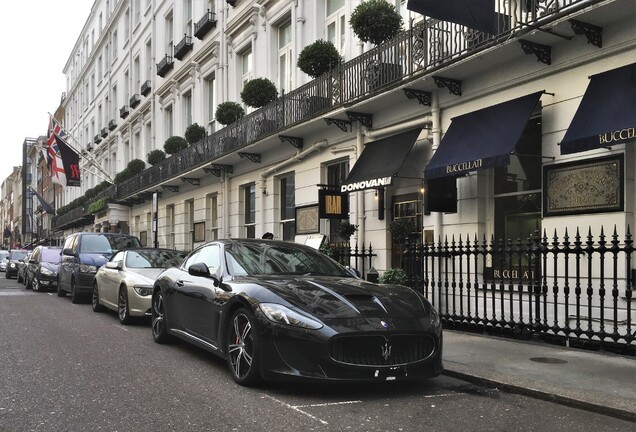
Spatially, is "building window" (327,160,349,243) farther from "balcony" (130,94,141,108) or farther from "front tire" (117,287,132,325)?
"balcony" (130,94,141,108)

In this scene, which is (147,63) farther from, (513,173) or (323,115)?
(513,173)

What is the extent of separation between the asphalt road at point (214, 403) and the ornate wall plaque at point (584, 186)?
3.79 meters

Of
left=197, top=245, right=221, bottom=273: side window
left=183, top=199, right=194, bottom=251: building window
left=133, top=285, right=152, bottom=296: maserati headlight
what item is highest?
left=183, top=199, right=194, bottom=251: building window

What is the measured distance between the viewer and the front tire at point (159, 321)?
827cm

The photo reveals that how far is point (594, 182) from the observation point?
849 centimetres

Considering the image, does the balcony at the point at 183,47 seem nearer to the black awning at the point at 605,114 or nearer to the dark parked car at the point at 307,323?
the black awning at the point at 605,114

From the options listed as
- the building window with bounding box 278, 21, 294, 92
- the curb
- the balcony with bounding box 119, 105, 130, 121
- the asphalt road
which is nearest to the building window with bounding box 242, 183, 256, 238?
the building window with bounding box 278, 21, 294, 92

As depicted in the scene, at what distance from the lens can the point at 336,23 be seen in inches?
638

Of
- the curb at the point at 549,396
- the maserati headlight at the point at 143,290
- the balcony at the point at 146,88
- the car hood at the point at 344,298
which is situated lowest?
the curb at the point at 549,396

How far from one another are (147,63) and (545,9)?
28071 mm

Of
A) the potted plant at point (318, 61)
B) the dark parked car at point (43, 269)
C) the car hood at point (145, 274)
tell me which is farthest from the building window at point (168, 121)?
the car hood at point (145, 274)

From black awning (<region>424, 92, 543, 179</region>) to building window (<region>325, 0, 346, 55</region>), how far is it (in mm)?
6183

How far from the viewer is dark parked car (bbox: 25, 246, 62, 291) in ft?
62.1

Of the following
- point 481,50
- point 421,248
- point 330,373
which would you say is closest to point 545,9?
point 481,50
